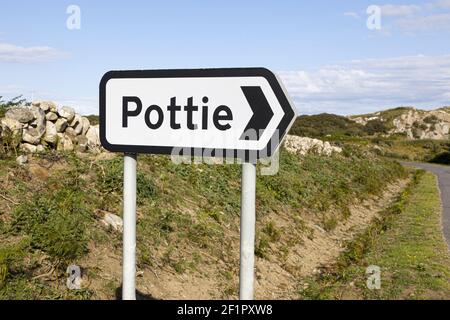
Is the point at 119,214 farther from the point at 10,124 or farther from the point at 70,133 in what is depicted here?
the point at 70,133

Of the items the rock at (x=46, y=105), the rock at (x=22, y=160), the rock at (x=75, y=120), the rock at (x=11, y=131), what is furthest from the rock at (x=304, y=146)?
the rock at (x=22, y=160)

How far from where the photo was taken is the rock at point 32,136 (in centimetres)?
859

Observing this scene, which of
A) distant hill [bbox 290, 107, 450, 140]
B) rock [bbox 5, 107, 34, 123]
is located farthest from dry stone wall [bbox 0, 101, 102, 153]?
distant hill [bbox 290, 107, 450, 140]

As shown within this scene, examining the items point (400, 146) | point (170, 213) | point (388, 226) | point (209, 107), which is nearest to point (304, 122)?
point (400, 146)

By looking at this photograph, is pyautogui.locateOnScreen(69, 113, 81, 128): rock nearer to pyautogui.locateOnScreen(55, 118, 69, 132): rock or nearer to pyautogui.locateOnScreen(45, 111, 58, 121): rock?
pyautogui.locateOnScreen(55, 118, 69, 132): rock

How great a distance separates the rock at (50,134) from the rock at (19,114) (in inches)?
16.6

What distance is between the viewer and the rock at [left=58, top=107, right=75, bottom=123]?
990 centimetres

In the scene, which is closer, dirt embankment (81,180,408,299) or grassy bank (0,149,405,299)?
grassy bank (0,149,405,299)

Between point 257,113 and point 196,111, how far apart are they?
393 mm

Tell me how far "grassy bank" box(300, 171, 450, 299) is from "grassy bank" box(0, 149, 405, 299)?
1192 millimetres

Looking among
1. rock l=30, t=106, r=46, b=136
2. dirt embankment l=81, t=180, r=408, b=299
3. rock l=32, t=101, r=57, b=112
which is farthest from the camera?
rock l=32, t=101, r=57, b=112

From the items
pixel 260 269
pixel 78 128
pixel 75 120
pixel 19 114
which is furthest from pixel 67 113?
pixel 260 269

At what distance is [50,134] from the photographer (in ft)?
30.1
